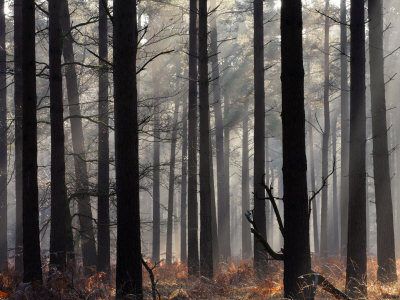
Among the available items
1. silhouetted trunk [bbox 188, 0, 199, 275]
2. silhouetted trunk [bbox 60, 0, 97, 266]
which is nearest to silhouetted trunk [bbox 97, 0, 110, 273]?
silhouetted trunk [bbox 60, 0, 97, 266]

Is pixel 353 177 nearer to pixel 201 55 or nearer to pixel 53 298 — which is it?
pixel 201 55

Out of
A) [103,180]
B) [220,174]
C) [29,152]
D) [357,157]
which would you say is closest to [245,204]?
[220,174]

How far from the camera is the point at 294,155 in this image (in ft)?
21.1

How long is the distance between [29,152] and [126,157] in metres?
2.11

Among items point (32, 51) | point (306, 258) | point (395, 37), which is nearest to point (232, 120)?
point (395, 37)

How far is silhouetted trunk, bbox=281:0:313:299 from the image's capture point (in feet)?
21.1

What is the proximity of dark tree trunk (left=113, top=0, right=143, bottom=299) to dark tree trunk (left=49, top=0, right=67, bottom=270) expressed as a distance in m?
2.44

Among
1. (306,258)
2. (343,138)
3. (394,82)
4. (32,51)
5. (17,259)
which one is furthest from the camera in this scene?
Answer: (394,82)

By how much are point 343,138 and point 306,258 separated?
57.0ft

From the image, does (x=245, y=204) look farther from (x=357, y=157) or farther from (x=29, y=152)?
(x=29, y=152)

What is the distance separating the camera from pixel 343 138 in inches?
906

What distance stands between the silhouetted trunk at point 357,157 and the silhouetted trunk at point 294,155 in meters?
4.42

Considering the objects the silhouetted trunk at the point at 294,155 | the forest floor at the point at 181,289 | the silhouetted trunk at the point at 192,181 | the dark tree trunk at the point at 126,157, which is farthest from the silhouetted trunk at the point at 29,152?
the silhouetted trunk at the point at 192,181

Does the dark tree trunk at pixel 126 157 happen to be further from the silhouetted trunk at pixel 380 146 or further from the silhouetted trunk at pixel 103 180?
the silhouetted trunk at pixel 380 146
